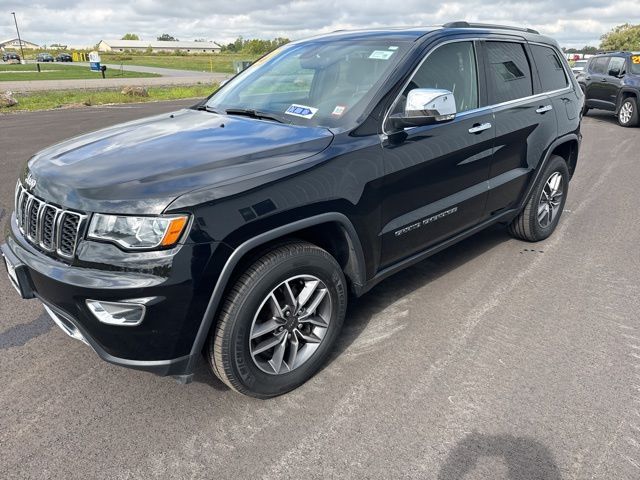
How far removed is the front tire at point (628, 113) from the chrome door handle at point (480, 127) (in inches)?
432

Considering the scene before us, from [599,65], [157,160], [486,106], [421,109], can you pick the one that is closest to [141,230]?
[157,160]

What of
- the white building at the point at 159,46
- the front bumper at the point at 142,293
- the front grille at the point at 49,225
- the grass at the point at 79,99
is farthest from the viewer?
the white building at the point at 159,46

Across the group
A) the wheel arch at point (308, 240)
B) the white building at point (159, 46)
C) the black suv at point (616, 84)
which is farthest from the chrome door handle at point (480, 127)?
the white building at point (159, 46)

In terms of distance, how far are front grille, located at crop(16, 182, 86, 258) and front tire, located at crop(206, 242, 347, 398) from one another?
0.75 metres

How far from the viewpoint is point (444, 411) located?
2.66 metres

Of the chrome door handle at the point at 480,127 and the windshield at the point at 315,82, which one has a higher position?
the windshield at the point at 315,82

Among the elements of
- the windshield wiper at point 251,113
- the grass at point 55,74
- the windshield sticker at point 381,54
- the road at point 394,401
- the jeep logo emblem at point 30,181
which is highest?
the windshield sticker at point 381,54

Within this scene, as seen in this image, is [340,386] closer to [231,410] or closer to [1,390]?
[231,410]

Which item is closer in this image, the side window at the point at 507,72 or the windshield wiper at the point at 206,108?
the windshield wiper at the point at 206,108

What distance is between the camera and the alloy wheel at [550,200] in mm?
4812

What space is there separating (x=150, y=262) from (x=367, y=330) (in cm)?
173

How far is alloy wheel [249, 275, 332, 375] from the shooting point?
2615 millimetres

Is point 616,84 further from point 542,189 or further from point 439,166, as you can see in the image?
point 439,166

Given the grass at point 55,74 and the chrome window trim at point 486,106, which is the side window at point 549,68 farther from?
the grass at point 55,74
